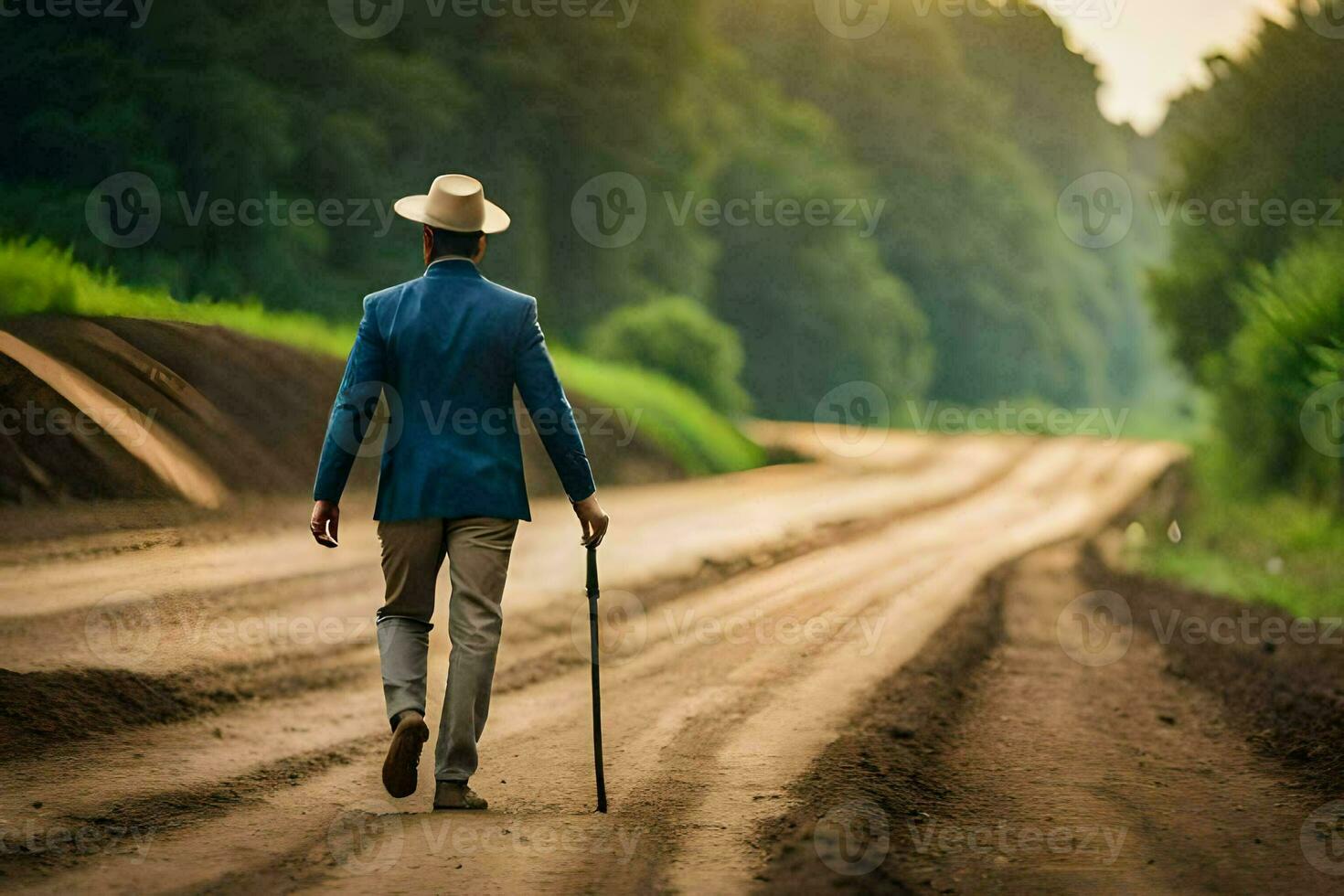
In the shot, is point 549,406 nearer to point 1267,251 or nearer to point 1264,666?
point 1264,666

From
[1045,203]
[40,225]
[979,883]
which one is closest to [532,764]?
[979,883]

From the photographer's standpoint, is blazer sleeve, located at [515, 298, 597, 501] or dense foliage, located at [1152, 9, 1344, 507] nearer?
blazer sleeve, located at [515, 298, 597, 501]

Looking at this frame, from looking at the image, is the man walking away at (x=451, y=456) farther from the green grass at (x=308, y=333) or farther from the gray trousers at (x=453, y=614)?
the green grass at (x=308, y=333)

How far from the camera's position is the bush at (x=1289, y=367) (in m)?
14.0

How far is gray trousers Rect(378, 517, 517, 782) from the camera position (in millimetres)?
4742

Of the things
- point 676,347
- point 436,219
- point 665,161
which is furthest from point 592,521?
point 665,161

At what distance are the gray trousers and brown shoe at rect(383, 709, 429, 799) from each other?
21 centimetres

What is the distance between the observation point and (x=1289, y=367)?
49.8 ft

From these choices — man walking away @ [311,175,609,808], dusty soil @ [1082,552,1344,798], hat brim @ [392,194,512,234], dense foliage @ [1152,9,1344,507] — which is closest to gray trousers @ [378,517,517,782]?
man walking away @ [311,175,609,808]

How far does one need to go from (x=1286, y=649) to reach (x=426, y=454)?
736 cm

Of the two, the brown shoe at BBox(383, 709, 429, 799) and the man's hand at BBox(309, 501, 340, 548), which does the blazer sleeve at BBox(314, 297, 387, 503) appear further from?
the brown shoe at BBox(383, 709, 429, 799)

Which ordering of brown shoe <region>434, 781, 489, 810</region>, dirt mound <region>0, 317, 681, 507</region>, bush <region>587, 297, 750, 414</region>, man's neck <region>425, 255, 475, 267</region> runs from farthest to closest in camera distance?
bush <region>587, 297, 750, 414</region>
dirt mound <region>0, 317, 681, 507</region>
man's neck <region>425, 255, 475, 267</region>
brown shoe <region>434, 781, 489, 810</region>

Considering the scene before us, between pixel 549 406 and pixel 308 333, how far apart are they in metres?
10.5

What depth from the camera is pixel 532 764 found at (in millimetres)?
5789
